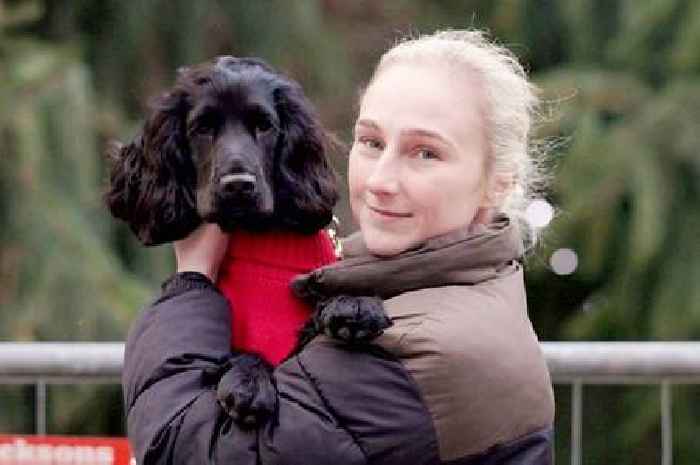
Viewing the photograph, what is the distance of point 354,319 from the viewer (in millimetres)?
1996

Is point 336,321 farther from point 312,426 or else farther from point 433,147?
point 433,147

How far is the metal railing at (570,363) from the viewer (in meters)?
3.29

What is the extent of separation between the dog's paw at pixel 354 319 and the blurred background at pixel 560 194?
11.3 feet

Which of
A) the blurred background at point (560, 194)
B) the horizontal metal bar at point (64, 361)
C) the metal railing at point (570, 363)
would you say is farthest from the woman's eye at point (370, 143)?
the blurred background at point (560, 194)

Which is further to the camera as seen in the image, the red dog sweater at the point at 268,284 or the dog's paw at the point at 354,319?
the red dog sweater at the point at 268,284

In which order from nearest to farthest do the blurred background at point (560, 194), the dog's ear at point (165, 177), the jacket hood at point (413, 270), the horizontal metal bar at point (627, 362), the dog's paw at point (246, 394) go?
1. the dog's paw at point (246, 394)
2. the jacket hood at point (413, 270)
3. the dog's ear at point (165, 177)
4. the horizontal metal bar at point (627, 362)
5. the blurred background at point (560, 194)

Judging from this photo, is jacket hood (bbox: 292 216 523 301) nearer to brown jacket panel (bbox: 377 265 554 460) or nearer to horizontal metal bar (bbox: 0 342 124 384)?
brown jacket panel (bbox: 377 265 554 460)

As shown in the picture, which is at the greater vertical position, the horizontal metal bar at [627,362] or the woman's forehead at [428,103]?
the woman's forehead at [428,103]

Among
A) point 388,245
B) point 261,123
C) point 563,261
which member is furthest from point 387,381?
point 563,261

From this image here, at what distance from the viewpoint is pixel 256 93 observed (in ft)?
7.11

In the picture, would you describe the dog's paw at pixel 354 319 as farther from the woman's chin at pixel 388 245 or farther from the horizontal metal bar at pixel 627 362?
the horizontal metal bar at pixel 627 362

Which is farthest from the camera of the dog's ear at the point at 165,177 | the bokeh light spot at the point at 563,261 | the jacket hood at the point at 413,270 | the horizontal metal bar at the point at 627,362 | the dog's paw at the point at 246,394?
the bokeh light spot at the point at 563,261

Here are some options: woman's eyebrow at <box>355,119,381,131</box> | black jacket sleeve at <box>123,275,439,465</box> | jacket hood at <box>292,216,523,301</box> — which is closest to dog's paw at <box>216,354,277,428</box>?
black jacket sleeve at <box>123,275,439,465</box>

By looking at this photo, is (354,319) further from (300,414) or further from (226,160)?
(226,160)
